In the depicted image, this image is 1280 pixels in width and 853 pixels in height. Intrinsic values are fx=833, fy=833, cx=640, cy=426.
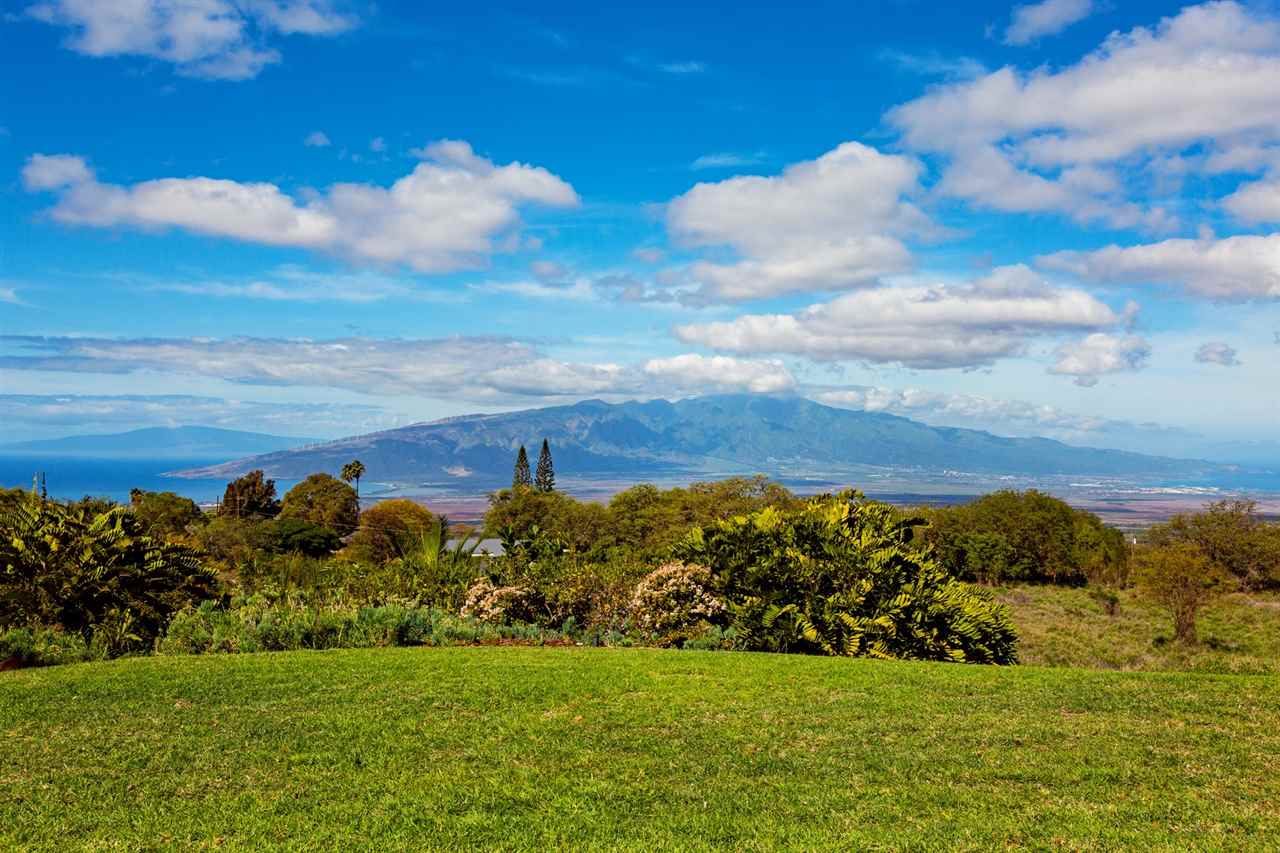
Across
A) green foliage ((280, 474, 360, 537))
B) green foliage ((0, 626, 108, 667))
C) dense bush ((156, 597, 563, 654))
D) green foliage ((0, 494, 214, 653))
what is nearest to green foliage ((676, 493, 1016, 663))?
dense bush ((156, 597, 563, 654))

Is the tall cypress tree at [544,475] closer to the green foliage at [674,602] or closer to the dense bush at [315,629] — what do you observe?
the green foliage at [674,602]

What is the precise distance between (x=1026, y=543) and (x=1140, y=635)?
32.8 metres

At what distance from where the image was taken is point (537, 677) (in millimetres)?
9789

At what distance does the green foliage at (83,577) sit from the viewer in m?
12.0

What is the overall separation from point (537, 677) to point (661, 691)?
5.16 ft

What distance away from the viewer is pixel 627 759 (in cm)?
674

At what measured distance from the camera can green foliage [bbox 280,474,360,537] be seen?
287ft

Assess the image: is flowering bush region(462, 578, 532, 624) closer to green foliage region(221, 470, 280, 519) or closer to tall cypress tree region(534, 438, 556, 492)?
green foliage region(221, 470, 280, 519)

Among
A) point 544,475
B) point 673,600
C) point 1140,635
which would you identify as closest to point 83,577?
point 673,600

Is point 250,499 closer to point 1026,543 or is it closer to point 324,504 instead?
point 324,504

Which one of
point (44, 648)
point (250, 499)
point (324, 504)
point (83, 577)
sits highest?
point (83, 577)

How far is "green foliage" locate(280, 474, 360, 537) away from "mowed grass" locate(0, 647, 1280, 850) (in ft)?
269

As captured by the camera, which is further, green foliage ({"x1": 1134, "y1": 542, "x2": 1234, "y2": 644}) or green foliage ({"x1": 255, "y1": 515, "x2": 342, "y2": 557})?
green foliage ({"x1": 255, "y1": 515, "x2": 342, "y2": 557})

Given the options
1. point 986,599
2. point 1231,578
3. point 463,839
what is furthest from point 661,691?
point 1231,578
